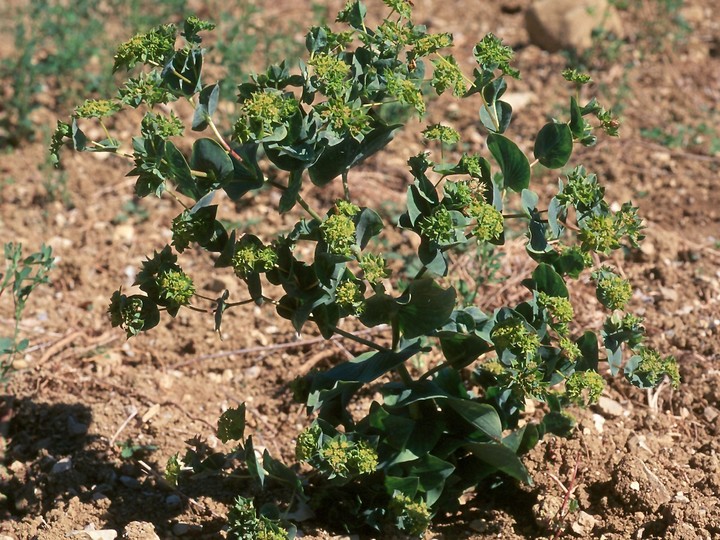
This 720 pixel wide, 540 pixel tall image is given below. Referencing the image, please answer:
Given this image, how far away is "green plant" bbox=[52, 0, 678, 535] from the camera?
8.09 feet

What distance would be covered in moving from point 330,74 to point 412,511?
48.5 inches

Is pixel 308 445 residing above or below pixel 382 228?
below

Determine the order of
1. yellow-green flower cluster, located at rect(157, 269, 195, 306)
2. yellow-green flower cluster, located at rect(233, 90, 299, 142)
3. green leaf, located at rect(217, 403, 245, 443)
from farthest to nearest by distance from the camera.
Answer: green leaf, located at rect(217, 403, 245, 443)
yellow-green flower cluster, located at rect(157, 269, 195, 306)
yellow-green flower cluster, located at rect(233, 90, 299, 142)

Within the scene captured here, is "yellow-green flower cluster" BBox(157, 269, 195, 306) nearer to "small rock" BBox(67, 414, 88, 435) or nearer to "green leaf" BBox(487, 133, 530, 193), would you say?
"green leaf" BBox(487, 133, 530, 193)

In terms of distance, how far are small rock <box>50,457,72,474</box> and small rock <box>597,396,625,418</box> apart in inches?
74.4

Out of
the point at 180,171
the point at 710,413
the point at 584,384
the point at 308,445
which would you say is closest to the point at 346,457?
the point at 308,445

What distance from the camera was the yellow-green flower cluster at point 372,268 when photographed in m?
2.45

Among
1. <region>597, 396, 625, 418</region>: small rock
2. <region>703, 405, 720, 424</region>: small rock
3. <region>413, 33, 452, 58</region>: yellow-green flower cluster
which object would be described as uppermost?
<region>413, 33, 452, 58</region>: yellow-green flower cluster

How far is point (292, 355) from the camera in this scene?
13.2 ft

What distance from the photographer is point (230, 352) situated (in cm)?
403

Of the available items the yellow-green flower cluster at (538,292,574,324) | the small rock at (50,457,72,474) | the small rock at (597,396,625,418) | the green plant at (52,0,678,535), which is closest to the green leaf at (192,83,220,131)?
the green plant at (52,0,678,535)

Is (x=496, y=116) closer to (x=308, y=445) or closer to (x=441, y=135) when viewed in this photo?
(x=441, y=135)

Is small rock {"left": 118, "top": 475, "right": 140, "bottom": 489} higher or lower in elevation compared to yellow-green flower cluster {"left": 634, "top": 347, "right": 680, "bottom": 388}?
lower

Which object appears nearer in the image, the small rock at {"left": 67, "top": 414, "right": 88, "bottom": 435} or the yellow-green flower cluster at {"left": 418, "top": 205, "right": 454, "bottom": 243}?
the yellow-green flower cluster at {"left": 418, "top": 205, "right": 454, "bottom": 243}
